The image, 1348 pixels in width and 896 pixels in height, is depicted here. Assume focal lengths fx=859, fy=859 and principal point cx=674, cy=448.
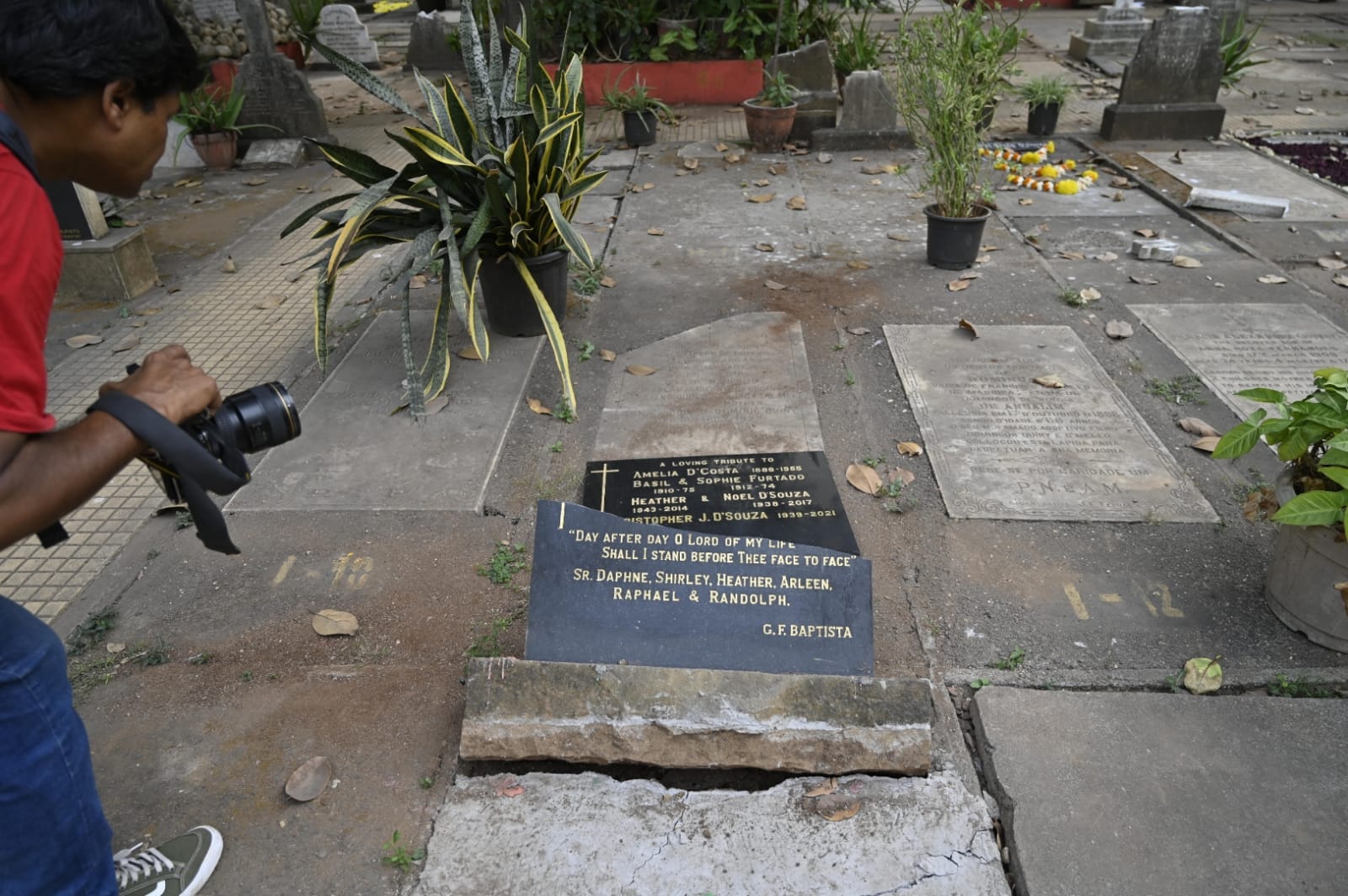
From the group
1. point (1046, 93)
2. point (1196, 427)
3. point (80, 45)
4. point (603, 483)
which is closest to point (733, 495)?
point (603, 483)

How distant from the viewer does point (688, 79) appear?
334 inches

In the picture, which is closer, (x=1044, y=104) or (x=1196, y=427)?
(x=1196, y=427)

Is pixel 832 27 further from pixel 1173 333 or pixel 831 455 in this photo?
pixel 831 455

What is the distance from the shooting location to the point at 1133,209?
17.9ft

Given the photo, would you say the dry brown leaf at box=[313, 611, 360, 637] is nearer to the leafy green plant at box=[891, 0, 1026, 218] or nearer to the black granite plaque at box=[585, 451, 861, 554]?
the black granite plaque at box=[585, 451, 861, 554]

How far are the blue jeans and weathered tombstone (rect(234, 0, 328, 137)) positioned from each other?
715 centimetres

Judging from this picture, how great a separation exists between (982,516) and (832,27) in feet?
22.9

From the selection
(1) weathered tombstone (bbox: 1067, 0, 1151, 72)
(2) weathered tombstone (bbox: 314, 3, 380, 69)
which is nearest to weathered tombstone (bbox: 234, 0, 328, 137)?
(2) weathered tombstone (bbox: 314, 3, 380, 69)

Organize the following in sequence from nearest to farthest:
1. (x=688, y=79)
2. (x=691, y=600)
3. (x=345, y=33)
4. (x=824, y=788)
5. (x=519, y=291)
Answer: (x=824, y=788), (x=691, y=600), (x=519, y=291), (x=688, y=79), (x=345, y=33)

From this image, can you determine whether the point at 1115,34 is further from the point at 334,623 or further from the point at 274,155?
the point at 334,623

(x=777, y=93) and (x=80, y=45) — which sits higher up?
(x=80, y=45)

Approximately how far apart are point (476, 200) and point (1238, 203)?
4605 mm

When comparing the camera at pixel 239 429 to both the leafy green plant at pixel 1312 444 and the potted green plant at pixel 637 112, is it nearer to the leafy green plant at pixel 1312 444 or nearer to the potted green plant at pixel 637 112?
the leafy green plant at pixel 1312 444

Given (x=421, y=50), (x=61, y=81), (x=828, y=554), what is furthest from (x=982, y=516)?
(x=421, y=50)
